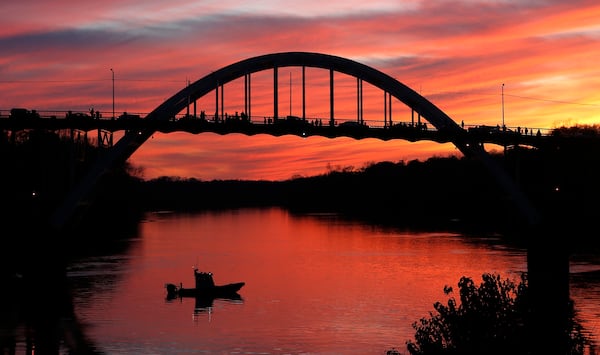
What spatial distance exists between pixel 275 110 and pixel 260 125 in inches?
147

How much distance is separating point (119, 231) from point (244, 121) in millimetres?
69771

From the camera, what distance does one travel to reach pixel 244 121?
65750 mm

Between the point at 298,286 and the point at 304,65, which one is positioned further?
the point at 298,286

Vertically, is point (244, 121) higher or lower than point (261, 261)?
higher

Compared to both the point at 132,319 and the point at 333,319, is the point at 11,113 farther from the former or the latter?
the point at 333,319

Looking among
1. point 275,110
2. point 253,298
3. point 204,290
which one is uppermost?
point 275,110

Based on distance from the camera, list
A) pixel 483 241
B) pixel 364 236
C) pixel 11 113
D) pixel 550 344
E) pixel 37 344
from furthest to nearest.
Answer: pixel 364 236
pixel 483 241
pixel 11 113
pixel 37 344
pixel 550 344

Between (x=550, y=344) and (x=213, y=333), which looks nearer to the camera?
(x=550, y=344)

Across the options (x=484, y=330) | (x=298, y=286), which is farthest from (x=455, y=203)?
(x=484, y=330)

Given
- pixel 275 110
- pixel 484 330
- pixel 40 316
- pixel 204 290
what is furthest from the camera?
pixel 275 110

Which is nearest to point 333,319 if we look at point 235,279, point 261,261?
point 235,279

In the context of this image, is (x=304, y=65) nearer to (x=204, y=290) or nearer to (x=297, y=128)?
(x=297, y=128)

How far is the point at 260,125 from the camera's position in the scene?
65750 millimetres

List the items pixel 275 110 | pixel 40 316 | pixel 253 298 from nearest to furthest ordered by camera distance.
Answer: pixel 40 316 < pixel 253 298 < pixel 275 110
